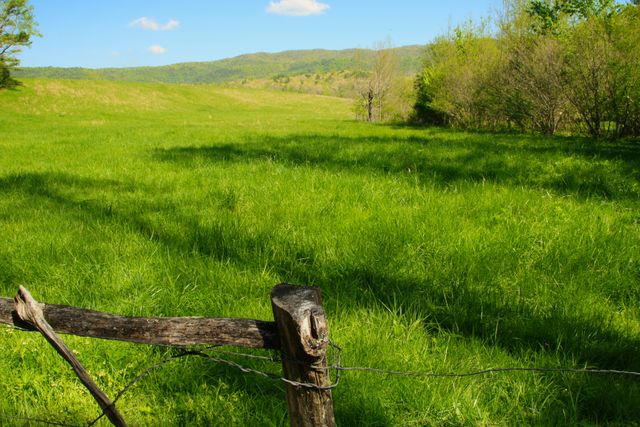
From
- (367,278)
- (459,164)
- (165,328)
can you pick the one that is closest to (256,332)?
(165,328)

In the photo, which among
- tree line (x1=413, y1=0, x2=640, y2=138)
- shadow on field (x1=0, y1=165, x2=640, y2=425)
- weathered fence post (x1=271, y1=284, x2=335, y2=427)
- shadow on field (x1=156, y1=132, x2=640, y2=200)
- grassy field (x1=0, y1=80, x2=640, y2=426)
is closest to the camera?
weathered fence post (x1=271, y1=284, x2=335, y2=427)

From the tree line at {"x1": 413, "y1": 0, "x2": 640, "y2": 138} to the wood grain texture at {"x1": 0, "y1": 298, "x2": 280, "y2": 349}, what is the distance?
19499 mm

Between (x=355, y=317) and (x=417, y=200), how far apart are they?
10.3 feet

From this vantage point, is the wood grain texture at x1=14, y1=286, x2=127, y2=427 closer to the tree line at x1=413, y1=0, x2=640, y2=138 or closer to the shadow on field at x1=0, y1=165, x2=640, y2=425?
Result: the shadow on field at x1=0, y1=165, x2=640, y2=425

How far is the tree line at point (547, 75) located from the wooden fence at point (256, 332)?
63.8 feet

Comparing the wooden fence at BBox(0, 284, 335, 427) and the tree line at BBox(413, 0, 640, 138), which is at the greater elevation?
the tree line at BBox(413, 0, 640, 138)

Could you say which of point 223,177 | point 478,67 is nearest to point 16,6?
point 478,67

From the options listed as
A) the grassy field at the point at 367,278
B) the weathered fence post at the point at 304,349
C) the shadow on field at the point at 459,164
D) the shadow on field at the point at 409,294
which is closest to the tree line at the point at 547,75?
the shadow on field at the point at 459,164

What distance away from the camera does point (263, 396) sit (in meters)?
2.36

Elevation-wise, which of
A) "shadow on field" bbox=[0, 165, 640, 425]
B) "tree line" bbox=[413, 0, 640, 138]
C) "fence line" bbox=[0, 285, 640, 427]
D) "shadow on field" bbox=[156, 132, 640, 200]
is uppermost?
"tree line" bbox=[413, 0, 640, 138]

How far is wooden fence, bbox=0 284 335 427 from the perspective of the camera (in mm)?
1218

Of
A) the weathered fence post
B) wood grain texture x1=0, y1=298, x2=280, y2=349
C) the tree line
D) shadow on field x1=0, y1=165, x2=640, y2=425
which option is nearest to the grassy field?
shadow on field x1=0, y1=165, x2=640, y2=425

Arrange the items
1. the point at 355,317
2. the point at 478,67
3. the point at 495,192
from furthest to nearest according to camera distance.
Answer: the point at 478,67
the point at 495,192
the point at 355,317

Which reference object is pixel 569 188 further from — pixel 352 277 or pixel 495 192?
pixel 352 277
